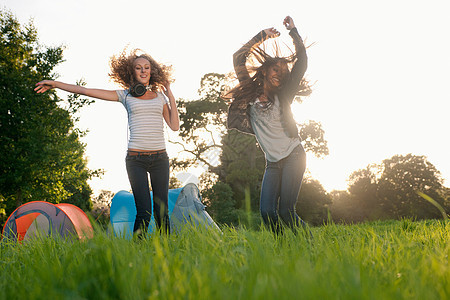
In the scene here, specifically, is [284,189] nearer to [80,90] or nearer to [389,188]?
[80,90]

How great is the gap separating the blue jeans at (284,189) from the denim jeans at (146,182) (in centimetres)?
101

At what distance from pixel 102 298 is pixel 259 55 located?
3258mm

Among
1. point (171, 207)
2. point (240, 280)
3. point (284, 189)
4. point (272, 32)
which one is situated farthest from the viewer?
point (171, 207)

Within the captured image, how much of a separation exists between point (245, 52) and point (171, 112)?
1.07 meters

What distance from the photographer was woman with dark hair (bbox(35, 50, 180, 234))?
3422 millimetres

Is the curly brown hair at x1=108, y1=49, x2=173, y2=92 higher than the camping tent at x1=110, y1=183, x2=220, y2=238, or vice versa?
the curly brown hair at x1=108, y1=49, x2=173, y2=92

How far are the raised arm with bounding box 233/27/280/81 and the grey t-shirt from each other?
0.42 metres

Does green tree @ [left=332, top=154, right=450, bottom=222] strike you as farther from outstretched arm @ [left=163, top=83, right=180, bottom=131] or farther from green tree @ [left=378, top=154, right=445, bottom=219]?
outstretched arm @ [left=163, top=83, right=180, bottom=131]

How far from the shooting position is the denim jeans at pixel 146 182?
11.2 ft

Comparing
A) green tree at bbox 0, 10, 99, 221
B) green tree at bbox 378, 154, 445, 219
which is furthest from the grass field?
green tree at bbox 378, 154, 445, 219

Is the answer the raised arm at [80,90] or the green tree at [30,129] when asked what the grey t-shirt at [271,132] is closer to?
the raised arm at [80,90]

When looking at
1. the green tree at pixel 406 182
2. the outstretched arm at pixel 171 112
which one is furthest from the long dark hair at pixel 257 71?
the green tree at pixel 406 182

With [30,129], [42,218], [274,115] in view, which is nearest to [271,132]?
[274,115]

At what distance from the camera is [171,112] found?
3893 millimetres
